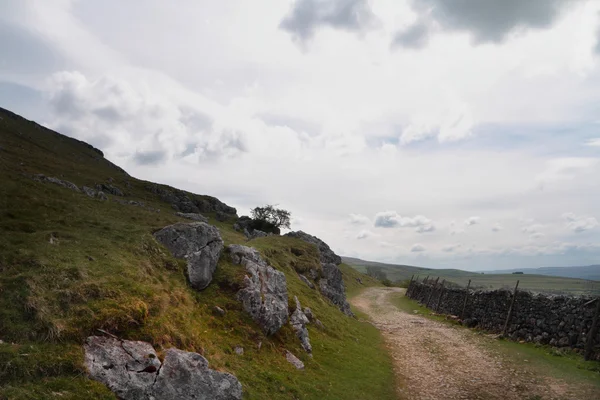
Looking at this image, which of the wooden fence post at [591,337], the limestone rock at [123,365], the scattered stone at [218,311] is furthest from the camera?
the wooden fence post at [591,337]

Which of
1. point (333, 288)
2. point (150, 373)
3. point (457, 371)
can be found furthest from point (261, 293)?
point (333, 288)

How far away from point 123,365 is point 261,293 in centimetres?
1150

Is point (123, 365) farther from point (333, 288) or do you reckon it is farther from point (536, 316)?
point (333, 288)

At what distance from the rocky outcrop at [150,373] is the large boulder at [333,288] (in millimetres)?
32581

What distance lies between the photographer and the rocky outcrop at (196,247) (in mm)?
20453

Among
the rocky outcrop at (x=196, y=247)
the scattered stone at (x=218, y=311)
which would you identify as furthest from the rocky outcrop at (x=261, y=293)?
the rocky outcrop at (x=196, y=247)

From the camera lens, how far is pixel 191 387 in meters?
11.0

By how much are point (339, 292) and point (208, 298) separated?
30.7m

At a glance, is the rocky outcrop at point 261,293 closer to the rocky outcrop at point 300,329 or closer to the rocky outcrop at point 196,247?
the rocky outcrop at point 300,329

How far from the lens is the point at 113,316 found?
1197cm

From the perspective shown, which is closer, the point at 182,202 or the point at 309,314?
the point at 309,314

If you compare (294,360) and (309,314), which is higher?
(309,314)

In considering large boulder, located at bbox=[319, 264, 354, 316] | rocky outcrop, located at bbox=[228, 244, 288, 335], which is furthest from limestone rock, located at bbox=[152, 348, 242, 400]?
large boulder, located at bbox=[319, 264, 354, 316]

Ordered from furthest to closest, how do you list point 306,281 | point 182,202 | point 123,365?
point 182,202 → point 306,281 → point 123,365
